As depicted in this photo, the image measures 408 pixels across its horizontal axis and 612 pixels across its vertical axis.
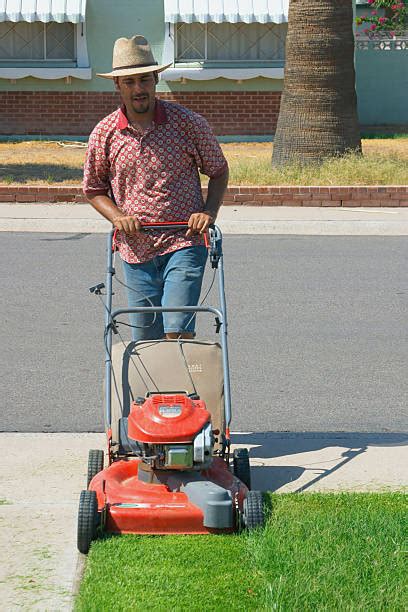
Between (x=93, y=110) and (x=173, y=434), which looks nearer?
(x=173, y=434)

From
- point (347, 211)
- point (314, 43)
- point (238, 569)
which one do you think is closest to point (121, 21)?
point (314, 43)

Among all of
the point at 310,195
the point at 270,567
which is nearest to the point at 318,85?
the point at 310,195

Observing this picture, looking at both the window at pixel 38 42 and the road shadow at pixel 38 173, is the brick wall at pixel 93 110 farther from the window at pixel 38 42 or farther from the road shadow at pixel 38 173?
the road shadow at pixel 38 173

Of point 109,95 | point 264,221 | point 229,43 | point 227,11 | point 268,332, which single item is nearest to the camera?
point 268,332

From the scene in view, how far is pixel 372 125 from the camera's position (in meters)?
26.8

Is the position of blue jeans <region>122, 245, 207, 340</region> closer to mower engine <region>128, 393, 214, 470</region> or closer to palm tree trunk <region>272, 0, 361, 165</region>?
mower engine <region>128, 393, 214, 470</region>

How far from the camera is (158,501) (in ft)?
15.8

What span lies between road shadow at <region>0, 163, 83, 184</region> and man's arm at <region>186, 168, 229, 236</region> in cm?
1110

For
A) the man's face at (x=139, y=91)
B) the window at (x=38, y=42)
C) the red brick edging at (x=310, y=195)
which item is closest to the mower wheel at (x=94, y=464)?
the man's face at (x=139, y=91)

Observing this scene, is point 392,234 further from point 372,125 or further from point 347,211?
point 372,125

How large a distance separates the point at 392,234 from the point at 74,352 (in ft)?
21.3

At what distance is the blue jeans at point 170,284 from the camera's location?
5.60m

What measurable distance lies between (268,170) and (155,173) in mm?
11831

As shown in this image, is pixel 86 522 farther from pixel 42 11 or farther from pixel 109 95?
pixel 109 95
